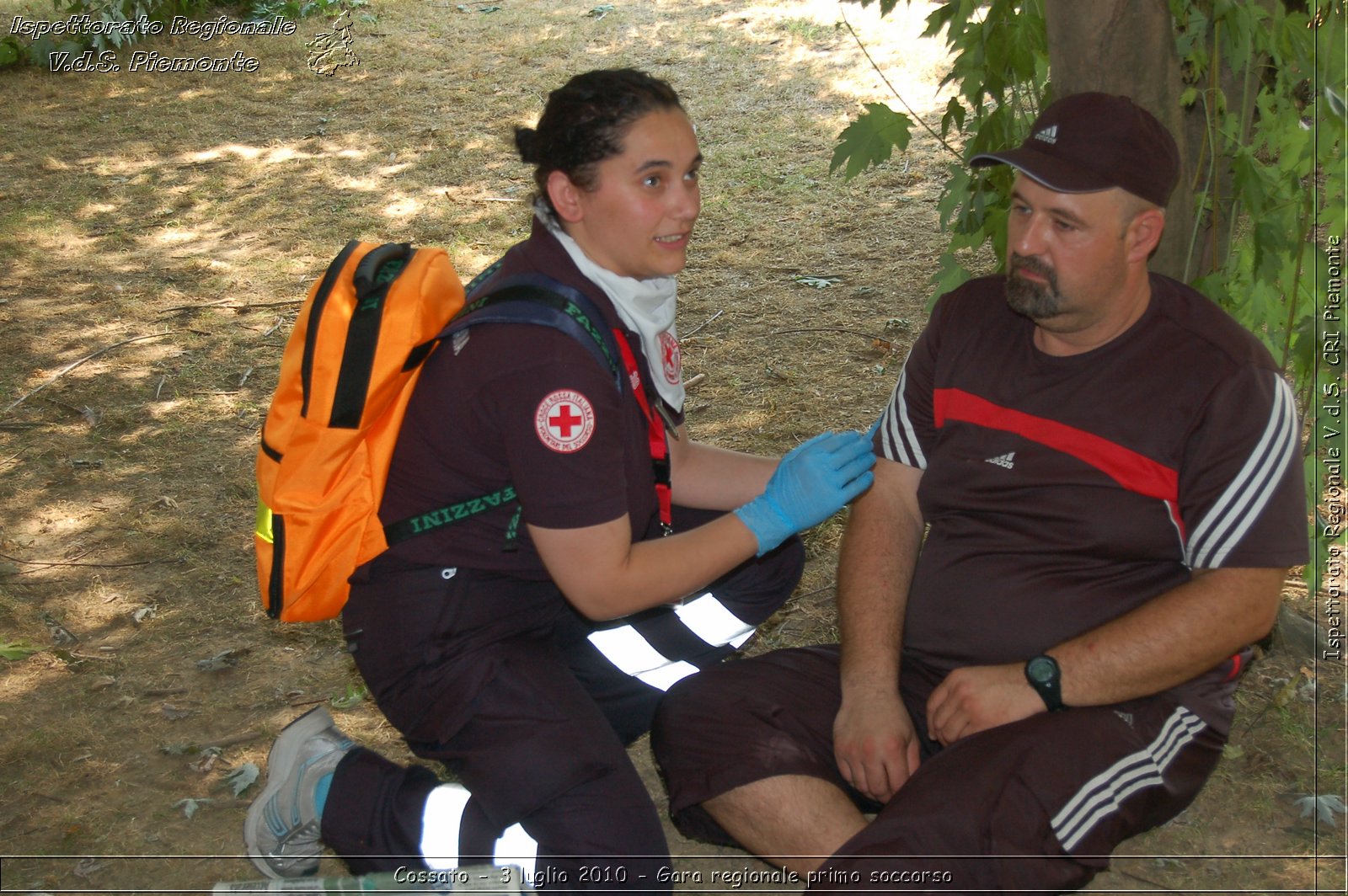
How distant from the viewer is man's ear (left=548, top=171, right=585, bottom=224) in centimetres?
235

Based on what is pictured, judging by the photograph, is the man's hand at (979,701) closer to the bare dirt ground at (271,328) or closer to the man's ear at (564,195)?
the bare dirt ground at (271,328)

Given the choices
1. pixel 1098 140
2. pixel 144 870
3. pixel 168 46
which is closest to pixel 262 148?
pixel 168 46

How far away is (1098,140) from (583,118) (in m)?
0.98

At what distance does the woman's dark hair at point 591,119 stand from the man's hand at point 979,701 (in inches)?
47.4

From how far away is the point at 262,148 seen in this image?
729 centimetres

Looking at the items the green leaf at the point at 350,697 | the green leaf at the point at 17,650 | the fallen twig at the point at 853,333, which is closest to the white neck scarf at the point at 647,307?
the green leaf at the point at 350,697

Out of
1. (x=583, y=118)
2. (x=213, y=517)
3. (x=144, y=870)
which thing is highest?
(x=583, y=118)

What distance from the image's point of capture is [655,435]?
97.3 inches

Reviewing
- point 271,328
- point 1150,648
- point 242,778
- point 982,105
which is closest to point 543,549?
point 1150,648

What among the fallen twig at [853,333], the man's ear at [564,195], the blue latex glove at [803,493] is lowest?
the fallen twig at [853,333]

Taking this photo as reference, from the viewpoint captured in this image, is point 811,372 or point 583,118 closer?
point 583,118

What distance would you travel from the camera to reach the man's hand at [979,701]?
7.48 feet

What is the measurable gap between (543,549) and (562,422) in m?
0.25

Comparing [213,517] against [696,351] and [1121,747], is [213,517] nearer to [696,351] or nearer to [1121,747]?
[696,351]
